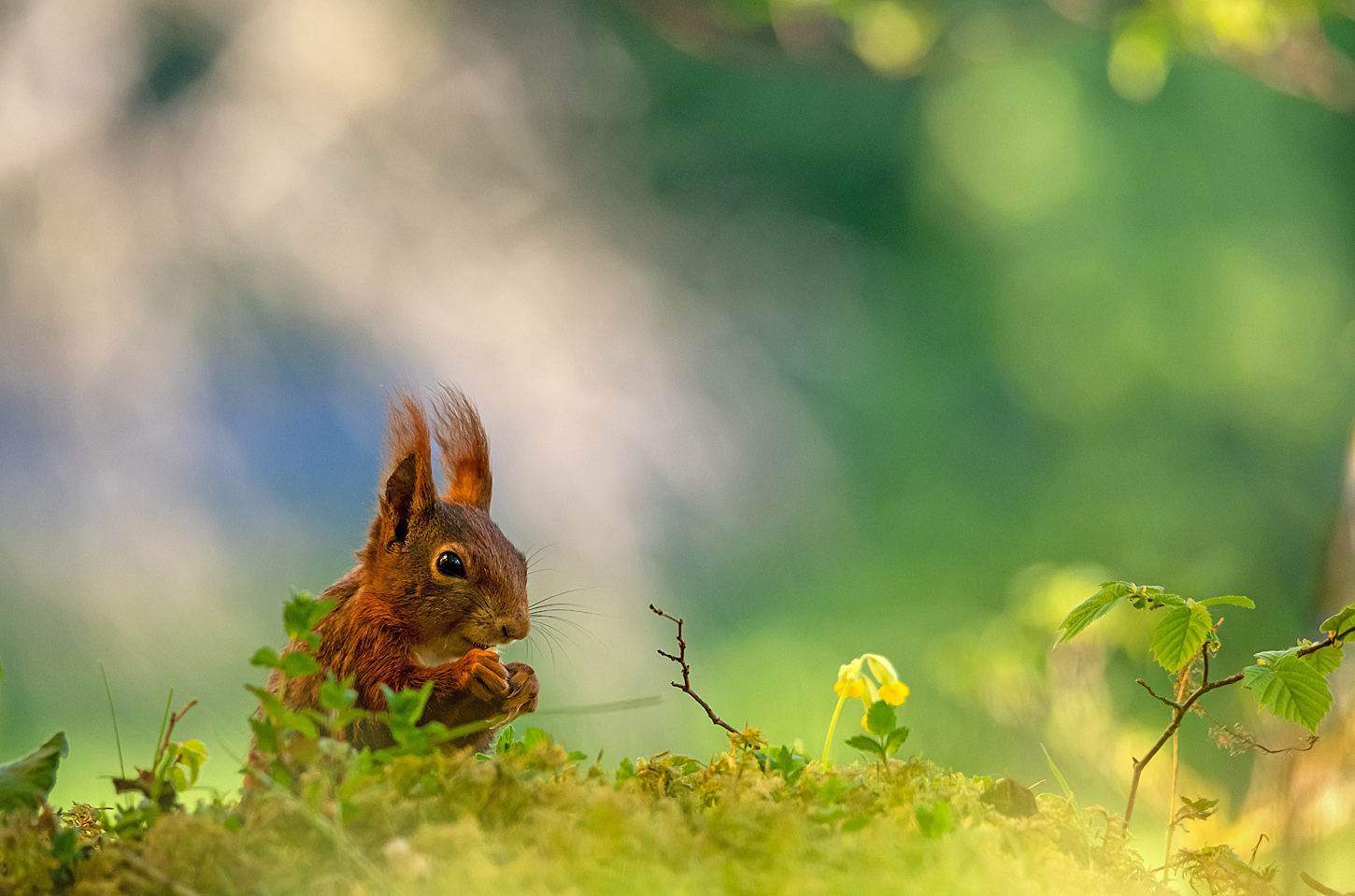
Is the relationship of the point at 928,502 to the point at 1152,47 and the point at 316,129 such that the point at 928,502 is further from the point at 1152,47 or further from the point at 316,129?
the point at 316,129

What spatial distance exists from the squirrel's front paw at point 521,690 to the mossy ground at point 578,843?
0.31 feet

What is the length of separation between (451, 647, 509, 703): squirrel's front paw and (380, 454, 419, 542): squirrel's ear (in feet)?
0.56

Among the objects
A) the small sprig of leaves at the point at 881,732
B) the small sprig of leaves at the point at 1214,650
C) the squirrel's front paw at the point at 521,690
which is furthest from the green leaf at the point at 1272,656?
the squirrel's front paw at the point at 521,690

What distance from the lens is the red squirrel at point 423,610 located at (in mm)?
848

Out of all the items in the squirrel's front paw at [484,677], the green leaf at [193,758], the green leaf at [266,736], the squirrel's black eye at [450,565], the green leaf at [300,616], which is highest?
the squirrel's black eye at [450,565]

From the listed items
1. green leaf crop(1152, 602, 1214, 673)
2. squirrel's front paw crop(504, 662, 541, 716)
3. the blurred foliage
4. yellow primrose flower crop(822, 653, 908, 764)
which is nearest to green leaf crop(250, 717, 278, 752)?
squirrel's front paw crop(504, 662, 541, 716)

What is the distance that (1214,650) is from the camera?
0.77 m

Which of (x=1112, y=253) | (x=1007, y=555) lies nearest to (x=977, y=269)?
(x=1112, y=253)

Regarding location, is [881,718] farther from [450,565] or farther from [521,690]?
[450,565]

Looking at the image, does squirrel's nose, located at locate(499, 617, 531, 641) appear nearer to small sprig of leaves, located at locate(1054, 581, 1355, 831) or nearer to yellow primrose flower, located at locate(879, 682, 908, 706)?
yellow primrose flower, located at locate(879, 682, 908, 706)

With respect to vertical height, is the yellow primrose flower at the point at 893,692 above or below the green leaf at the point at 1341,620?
below

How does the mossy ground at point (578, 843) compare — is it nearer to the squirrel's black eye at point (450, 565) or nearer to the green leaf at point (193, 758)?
the green leaf at point (193, 758)

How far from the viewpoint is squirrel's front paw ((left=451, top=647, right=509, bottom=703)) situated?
0.83 m

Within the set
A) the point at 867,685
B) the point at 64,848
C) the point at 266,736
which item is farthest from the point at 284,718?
the point at 867,685
